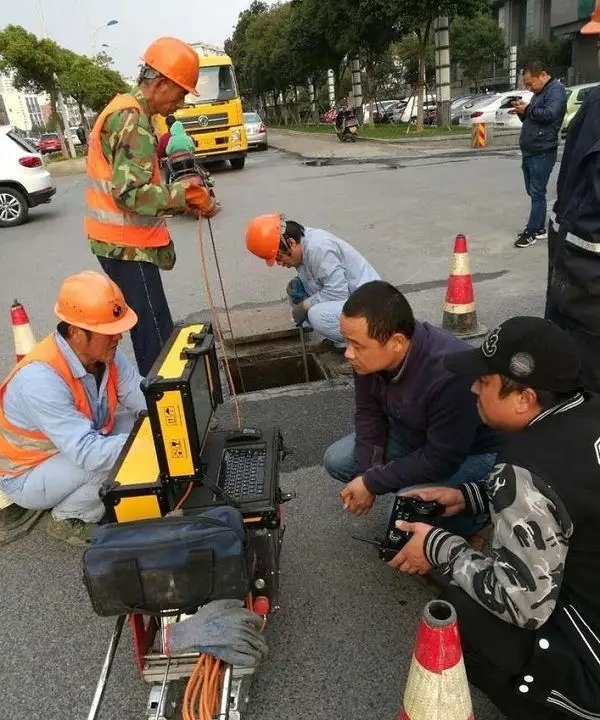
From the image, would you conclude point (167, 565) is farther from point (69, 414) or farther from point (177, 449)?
point (69, 414)

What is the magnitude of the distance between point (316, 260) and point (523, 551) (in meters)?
2.79

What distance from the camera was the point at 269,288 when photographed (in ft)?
20.6

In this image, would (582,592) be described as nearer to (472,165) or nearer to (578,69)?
(472,165)

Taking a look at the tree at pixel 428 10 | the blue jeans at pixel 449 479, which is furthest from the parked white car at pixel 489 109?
the blue jeans at pixel 449 479

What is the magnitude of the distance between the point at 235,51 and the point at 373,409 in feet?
196

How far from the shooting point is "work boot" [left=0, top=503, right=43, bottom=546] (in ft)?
9.36

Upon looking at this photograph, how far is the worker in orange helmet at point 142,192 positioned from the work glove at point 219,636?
2.02 metres

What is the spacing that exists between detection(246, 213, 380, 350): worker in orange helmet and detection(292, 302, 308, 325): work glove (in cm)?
13

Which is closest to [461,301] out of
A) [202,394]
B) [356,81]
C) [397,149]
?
[202,394]

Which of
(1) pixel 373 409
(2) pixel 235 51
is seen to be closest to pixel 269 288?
(1) pixel 373 409

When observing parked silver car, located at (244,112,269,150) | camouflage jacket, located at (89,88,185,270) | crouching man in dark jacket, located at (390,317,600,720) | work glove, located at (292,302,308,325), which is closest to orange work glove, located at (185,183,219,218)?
camouflage jacket, located at (89,88,185,270)

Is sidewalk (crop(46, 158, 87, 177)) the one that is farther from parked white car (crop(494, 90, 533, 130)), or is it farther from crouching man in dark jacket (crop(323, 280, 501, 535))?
crouching man in dark jacket (crop(323, 280, 501, 535))

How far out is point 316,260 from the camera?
157 inches

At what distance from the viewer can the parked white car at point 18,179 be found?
406 inches
